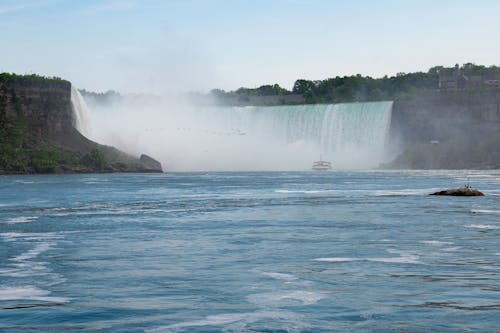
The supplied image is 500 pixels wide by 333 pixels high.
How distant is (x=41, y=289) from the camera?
17922 millimetres

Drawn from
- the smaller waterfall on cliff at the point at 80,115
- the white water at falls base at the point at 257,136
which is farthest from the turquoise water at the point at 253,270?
the white water at falls base at the point at 257,136

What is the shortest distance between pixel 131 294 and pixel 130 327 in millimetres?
2806

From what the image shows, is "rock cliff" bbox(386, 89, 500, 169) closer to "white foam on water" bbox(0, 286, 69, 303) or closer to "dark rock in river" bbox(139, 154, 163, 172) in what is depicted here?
"dark rock in river" bbox(139, 154, 163, 172)

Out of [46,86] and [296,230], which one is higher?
[46,86]

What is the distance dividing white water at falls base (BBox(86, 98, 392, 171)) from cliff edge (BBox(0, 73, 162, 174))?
8819 mm

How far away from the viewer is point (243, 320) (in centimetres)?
1499

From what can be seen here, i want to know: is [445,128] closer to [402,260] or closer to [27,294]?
[402,260]

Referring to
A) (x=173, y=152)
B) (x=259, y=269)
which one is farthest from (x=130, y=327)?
(x=173, y=152)

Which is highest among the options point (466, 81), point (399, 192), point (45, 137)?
point (466, 81)

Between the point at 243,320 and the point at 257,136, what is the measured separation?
118717 mm

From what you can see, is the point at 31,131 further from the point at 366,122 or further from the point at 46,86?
the point at 366,122

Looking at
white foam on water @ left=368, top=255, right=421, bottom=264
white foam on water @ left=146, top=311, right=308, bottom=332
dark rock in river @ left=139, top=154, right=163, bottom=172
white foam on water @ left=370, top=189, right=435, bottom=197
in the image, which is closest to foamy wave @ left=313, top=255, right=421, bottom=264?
white foam on water @ left=368, top=255, right=421, bottom=264

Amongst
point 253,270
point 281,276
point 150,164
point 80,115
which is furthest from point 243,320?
point 80,115

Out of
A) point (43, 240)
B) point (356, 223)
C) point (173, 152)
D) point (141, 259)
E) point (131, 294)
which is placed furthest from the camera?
point (173, 152)
